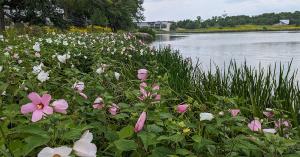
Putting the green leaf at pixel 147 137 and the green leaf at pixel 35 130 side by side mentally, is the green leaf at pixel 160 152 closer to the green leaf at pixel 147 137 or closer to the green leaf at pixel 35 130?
the green leaf at pixel 147 137

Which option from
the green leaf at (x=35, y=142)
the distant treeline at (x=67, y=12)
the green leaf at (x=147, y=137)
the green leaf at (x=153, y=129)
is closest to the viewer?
the green leaf at (x=35, y=142)

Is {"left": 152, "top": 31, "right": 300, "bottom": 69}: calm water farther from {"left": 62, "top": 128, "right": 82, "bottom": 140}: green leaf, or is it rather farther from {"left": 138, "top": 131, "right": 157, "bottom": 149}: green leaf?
{"left": 62, "top": 128, "right": 82, "bottom": 140}: green leaf

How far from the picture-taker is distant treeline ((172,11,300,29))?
2950 inches

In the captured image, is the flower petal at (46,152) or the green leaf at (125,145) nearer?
the flower petal at (46,152)

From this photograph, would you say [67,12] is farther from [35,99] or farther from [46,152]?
[46,152]

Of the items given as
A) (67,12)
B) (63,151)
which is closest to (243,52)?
(67,12)

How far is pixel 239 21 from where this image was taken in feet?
273

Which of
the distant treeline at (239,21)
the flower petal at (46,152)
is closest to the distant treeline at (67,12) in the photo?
the flower petal at (46,152)

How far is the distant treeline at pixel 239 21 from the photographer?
7494cm

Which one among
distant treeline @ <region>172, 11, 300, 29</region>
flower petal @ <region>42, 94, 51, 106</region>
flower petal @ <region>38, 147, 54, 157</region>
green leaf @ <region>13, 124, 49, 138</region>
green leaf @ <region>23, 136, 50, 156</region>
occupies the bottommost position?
distant treeline @ <region>172, 11, 300, 29</region>

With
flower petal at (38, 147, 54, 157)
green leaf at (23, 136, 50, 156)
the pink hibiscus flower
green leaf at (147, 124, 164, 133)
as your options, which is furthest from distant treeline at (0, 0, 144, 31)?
flower petal at (38, 147, 54, 157)

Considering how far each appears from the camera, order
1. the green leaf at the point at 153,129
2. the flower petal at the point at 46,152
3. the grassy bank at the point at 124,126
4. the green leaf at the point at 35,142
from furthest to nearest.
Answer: the green leaf at the point at 153,129
the grassy bank at the point at 124,126
the green leaf at the point at 35,142
the flower petal at the point at 46,152

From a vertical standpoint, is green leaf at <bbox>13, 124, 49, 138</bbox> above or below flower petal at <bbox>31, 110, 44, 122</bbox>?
below

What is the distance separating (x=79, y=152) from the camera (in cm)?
111
